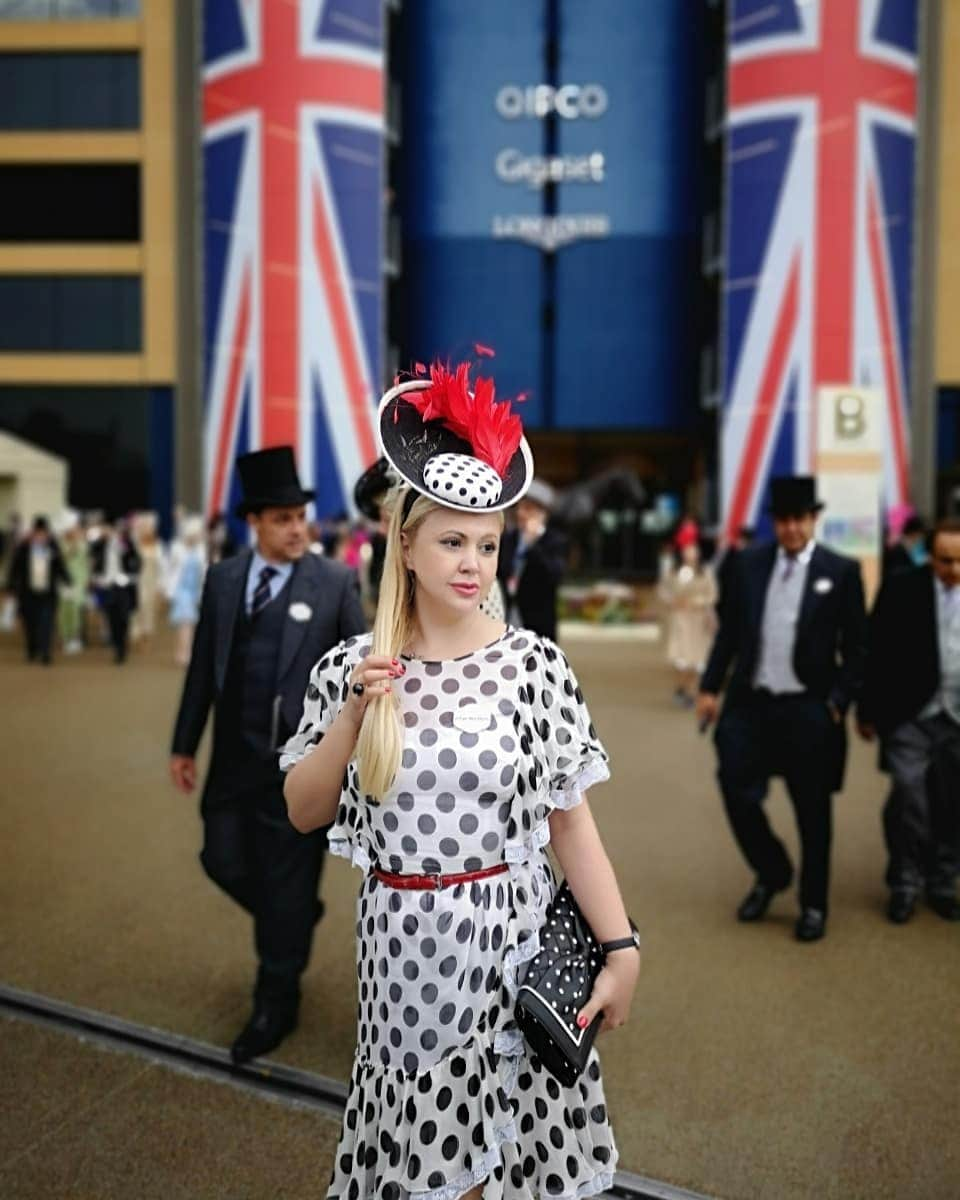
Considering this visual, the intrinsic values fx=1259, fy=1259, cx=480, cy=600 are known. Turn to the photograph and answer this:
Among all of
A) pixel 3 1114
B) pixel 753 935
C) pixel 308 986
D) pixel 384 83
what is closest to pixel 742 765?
pixel 753 935

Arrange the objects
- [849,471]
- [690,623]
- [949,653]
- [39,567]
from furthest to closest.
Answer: [39,567]
[849,471]
[690,623]
[949,653]

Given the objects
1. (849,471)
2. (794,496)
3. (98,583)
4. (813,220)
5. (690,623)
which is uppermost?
(813,220)

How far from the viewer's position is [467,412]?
7.72ft

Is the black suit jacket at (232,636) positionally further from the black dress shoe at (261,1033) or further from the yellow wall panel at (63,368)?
the yellow wall panel at (63,368)

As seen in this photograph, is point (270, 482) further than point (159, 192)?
No

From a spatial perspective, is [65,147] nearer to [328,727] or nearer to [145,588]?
[145,588]

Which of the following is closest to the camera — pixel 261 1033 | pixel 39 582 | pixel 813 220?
pixel 261 1033

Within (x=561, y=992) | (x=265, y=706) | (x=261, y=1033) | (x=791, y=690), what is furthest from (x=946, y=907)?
(x=561, y=992)

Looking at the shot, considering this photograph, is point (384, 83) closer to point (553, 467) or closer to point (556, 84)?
point (556, 84)

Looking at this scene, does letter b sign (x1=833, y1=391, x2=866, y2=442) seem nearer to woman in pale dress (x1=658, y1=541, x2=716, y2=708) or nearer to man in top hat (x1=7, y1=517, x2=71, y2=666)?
woman in pale dress (x1=658, y1=541, x2=716, y2=708)

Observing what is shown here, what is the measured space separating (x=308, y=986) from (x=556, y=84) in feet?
100

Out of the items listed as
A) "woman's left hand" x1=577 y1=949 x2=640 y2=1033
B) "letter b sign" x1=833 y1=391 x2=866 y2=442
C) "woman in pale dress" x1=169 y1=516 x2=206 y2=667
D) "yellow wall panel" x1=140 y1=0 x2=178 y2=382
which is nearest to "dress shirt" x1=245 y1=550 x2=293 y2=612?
"woman's left hand" x1=577 y1=949 x2=640 y2=1033

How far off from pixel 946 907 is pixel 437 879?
4.13 m

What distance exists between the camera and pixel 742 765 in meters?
5.47
